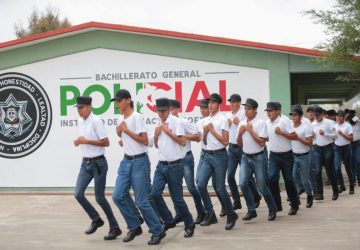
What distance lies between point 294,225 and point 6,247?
4.09 meters

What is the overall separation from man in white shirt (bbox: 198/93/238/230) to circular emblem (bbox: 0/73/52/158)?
22.2 ft

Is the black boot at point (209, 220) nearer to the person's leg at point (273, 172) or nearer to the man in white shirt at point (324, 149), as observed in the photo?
the person's leg at point (273, 172)

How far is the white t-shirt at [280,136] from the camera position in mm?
11039

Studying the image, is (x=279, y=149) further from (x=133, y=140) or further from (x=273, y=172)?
(x=133, y=140)

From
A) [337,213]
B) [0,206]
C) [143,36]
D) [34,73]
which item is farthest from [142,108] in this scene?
[337,213]

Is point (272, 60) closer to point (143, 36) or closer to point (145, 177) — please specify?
point (143, 36)

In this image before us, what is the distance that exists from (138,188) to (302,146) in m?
4.44

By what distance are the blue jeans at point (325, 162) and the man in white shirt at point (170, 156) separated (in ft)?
16.3

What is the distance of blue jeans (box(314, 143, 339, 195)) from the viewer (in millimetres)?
13445

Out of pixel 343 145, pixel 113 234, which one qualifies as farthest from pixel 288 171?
pixel 343 145

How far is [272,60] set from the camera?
15062mm

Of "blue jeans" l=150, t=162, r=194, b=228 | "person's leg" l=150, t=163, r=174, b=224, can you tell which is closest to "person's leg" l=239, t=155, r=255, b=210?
"blue jeans" l=150, t=162, r=194, b=228

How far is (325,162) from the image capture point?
13.6 m

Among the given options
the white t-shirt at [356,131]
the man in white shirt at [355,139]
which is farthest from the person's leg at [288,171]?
the white t-shirt at [356,131]
